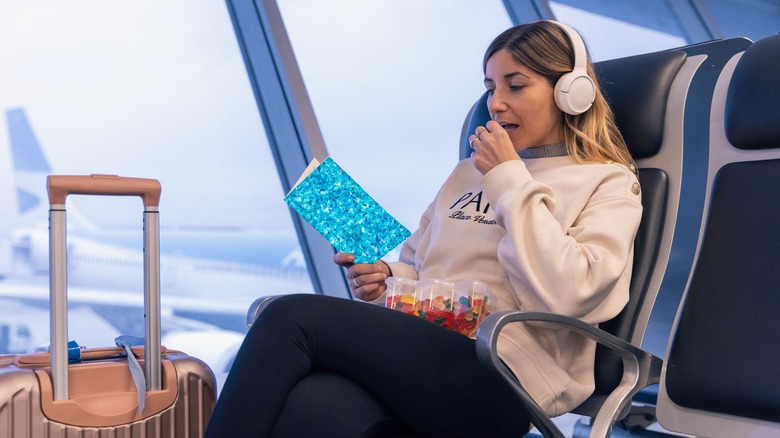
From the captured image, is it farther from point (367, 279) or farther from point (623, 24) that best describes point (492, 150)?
point (623, 24)

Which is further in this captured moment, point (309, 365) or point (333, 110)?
point (333, 110)

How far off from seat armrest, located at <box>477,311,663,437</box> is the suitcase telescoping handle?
2.07ft

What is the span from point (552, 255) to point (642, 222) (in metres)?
0.29

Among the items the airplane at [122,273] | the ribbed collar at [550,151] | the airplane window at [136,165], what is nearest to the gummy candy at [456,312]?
the ribbed collar at [550,151]

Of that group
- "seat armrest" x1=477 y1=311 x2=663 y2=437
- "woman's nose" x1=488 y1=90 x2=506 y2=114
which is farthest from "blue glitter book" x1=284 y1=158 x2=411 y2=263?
"seat armrest" x1=477 y1=311 x2=663 y2=437

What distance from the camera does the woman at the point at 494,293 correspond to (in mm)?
1113

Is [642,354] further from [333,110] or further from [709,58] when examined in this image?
[333,110]

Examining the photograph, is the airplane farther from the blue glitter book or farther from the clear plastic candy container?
the clear plastic candy container

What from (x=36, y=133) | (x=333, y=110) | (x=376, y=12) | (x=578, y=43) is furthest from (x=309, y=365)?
(x=376, y=12)

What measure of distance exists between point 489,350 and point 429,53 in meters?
2.50

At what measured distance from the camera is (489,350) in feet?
3.31

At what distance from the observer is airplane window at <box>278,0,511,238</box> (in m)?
2.95

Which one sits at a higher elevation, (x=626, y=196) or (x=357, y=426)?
(x=626, y=196)

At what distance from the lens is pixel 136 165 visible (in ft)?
8.62
